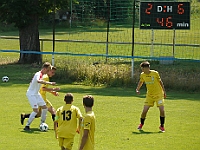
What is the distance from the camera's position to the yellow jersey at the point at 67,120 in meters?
11.0

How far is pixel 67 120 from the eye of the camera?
11.1 m

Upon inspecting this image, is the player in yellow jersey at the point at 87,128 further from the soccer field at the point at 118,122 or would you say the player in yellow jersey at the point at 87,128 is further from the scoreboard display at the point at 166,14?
the scoreboard display at the point at 166,14

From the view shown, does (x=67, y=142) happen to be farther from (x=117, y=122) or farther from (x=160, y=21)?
(x=160, y=21)

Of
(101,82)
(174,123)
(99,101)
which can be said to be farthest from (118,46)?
(174,123)

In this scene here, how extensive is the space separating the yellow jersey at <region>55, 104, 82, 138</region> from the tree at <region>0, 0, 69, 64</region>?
19155 millimetres

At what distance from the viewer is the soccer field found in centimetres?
1382

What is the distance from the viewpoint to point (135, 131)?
15.5m

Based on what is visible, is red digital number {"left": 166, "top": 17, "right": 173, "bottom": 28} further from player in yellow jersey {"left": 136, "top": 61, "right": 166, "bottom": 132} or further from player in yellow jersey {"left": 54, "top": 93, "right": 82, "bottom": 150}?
player in yellow jersey {"left": 54, "top": 93, "right": 82, "bottom": 150}

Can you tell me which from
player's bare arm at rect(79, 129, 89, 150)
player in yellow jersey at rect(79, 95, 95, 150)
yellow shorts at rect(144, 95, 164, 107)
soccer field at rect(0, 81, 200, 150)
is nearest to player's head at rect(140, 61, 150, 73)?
yellow shorts at rect(144, 95, 164, 107)

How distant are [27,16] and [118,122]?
14.4 meters

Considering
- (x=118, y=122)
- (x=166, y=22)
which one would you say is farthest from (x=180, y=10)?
(x=118, y=122)

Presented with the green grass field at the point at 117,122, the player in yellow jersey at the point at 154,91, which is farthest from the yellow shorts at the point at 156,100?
the green grass field at the point at 117,122

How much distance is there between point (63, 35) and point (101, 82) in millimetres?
32434

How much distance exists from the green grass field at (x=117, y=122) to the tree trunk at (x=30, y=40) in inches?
214
